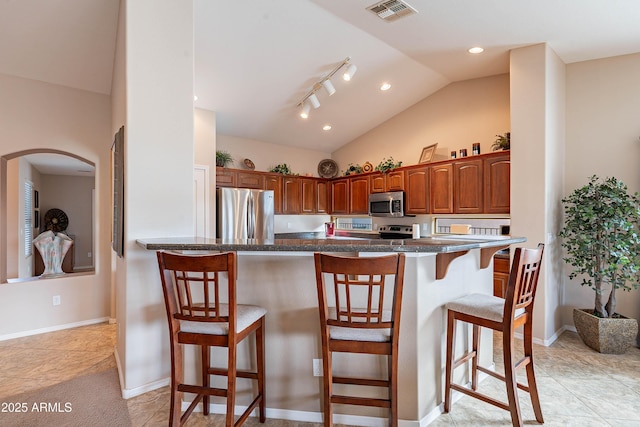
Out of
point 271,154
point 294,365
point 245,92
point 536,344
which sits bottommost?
point 536,344

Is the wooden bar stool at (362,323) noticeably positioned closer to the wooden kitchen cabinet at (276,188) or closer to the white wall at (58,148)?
the white wall at (58,148)

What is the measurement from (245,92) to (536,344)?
4491mm

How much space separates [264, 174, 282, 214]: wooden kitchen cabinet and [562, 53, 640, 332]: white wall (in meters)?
4.04

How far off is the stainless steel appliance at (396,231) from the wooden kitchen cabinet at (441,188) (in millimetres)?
744

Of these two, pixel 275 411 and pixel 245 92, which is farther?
pixel 245 92

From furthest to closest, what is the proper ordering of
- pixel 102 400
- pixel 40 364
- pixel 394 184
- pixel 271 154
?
pixel 271 154 → pixel 394 184 → pixel 40 364 → pixel 102 400

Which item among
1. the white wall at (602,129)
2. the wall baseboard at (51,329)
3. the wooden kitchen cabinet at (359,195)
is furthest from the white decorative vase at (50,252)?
the white wall at (602,129)

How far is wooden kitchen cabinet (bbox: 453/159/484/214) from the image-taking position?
166 inches

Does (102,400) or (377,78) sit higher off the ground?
(377,78)

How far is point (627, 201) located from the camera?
10.4 feet

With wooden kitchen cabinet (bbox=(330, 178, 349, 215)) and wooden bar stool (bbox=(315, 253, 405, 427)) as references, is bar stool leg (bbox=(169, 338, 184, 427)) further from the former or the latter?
wooden kitchen cabinet (bbox=(330, 178, 349, 215))

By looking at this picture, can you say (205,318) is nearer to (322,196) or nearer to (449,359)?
(449,359)

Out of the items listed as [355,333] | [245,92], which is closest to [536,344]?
[355,333]

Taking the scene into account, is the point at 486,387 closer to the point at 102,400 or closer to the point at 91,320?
the point at 102,400
